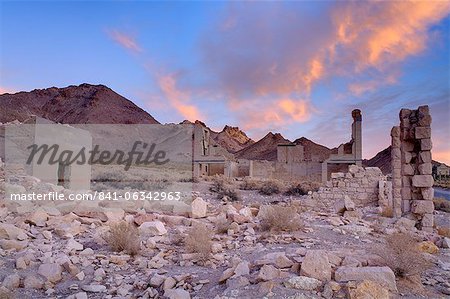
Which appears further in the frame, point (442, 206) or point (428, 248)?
point (442, 206)

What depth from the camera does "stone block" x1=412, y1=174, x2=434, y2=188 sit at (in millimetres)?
10844

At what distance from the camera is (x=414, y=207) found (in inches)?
429

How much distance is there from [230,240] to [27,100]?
67193mm

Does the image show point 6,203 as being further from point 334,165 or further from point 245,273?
point 334,165

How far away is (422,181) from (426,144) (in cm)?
108

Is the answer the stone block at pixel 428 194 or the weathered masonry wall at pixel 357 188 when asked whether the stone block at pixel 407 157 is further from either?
the weathered masonry wall at pixel 357 188

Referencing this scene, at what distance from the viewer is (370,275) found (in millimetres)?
4059

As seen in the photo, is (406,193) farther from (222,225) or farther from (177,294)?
(177,294)

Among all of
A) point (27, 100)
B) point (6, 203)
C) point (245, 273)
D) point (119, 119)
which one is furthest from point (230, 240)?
point (27, 100)

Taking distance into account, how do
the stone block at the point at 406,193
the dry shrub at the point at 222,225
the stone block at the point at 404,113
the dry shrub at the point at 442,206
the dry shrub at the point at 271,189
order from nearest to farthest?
1. the dry shrub at the point at 222,225
2. the stone block at the point at 406,193
3. the stone block at the point at 404,113
4. the dry shrub at the point at 442,206
5. the dry shrub at the point at 271,189

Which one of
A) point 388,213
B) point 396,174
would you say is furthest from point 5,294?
point 396,174

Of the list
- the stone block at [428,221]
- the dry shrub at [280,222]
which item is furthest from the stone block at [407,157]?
the dry shrub at [280,222]

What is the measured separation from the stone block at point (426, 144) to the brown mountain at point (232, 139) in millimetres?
52054

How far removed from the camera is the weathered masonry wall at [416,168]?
1080 cm
